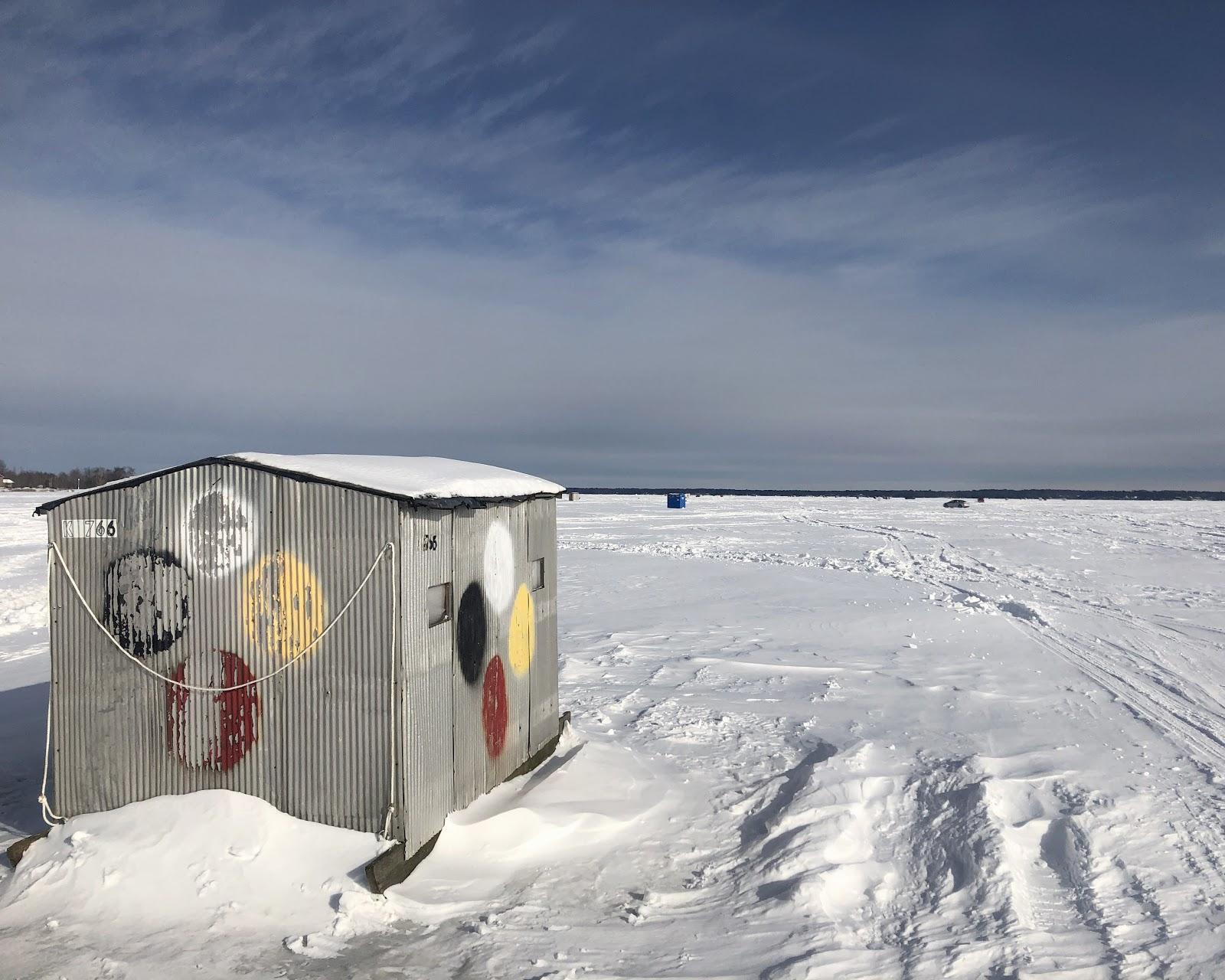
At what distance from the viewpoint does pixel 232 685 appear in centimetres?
644

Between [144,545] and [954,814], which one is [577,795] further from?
[144,545]

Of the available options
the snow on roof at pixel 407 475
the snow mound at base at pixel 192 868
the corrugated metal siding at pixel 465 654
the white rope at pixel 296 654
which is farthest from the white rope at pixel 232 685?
the corrugated metal siding at pixel 465 654

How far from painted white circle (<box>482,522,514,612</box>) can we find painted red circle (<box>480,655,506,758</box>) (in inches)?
22.0

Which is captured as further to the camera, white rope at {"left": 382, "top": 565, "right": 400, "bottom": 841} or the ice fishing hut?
the ice fishing hut

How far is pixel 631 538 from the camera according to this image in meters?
36.4

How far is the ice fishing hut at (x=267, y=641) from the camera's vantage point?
6172 millimetres

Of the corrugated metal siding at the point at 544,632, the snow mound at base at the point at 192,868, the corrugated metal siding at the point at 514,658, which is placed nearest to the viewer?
the snow mound at base at the point at 192,868

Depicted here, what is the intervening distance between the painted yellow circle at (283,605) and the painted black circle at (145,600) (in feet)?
1.94

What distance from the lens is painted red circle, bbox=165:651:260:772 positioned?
21.0 feet

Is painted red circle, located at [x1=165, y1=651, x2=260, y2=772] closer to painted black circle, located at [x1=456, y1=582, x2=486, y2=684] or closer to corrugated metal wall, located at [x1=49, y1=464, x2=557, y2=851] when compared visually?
corrugated metal wall, located at [x1=49, y1=464, x2=557, y2=851]

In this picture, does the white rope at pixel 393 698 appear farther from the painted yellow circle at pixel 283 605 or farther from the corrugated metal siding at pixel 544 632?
the corrugated metal siding at pixel 544 632

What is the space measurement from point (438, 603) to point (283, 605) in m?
1.18

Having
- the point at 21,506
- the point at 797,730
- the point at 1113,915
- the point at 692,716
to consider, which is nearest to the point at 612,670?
the point at 692,716

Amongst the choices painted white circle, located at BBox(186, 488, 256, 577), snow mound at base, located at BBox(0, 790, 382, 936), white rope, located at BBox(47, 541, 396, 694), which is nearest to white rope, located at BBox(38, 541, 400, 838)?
white rope, located at BBox(47, 541, 396, 694)
